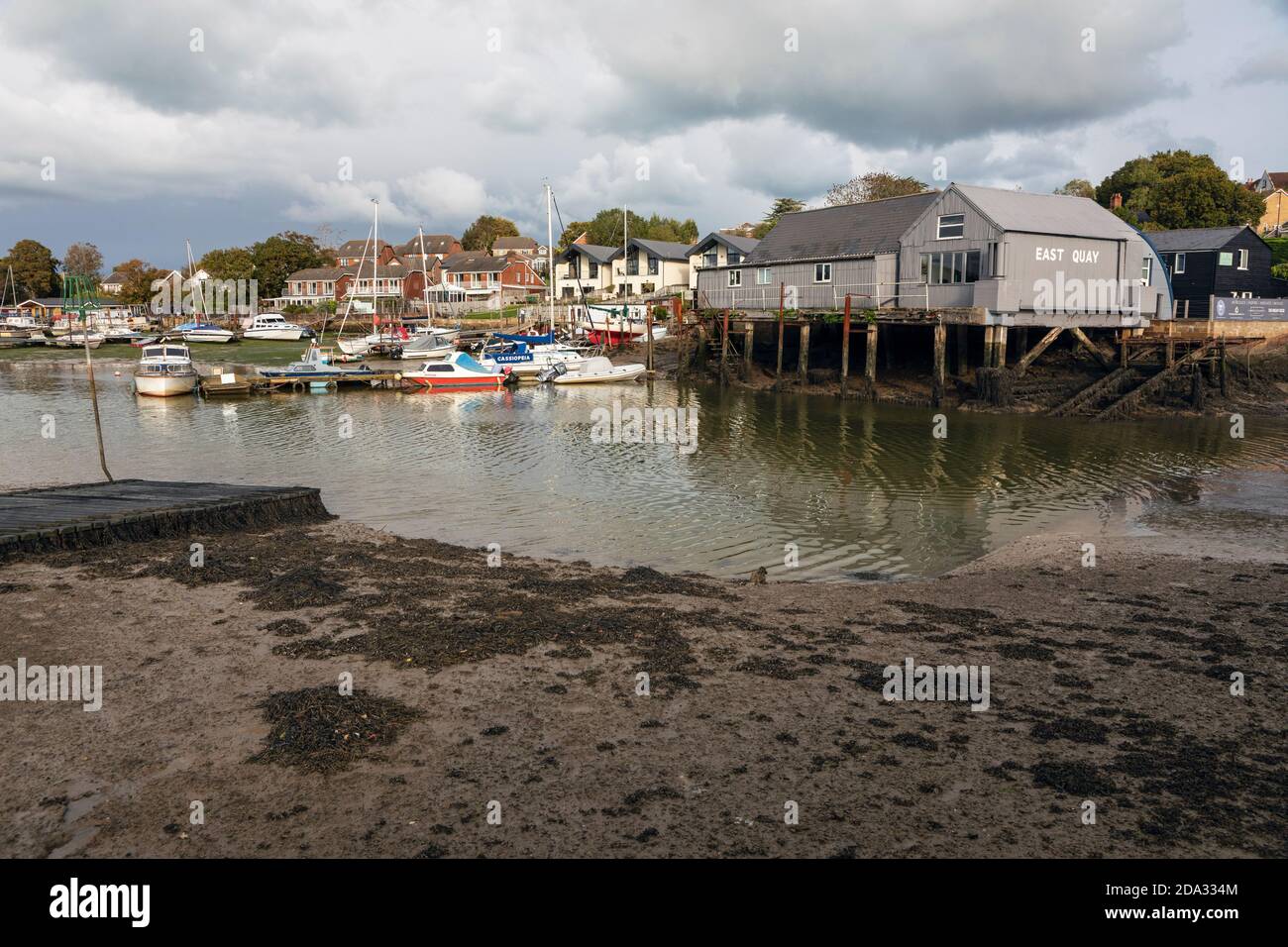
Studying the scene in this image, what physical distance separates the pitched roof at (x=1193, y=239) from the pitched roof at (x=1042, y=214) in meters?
13.2

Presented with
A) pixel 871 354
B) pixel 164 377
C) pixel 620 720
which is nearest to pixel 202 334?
pixel 164 377

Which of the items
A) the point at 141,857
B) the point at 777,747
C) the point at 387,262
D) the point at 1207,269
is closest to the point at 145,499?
the point at 141,857

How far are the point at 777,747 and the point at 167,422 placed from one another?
1423 inches

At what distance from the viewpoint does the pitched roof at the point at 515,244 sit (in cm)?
13762

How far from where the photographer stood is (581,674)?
9.37 metres

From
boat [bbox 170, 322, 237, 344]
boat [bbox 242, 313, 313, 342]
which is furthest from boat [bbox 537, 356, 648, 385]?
boat [bbox 242, 313, 313, 342]

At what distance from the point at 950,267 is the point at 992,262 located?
3.08 metres

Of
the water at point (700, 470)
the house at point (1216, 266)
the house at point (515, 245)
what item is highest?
the house at point (515, 245)

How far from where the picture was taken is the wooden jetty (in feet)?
43.9

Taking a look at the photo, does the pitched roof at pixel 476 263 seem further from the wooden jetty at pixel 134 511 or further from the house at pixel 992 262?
the wooden jetty at pixel 134 511

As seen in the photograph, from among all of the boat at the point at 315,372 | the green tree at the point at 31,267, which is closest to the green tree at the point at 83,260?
the green tree at the point at 31,267

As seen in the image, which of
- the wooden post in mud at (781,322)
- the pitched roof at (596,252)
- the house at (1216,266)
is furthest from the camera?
the pitched roof at (596,252)

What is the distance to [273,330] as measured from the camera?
87438 mm
